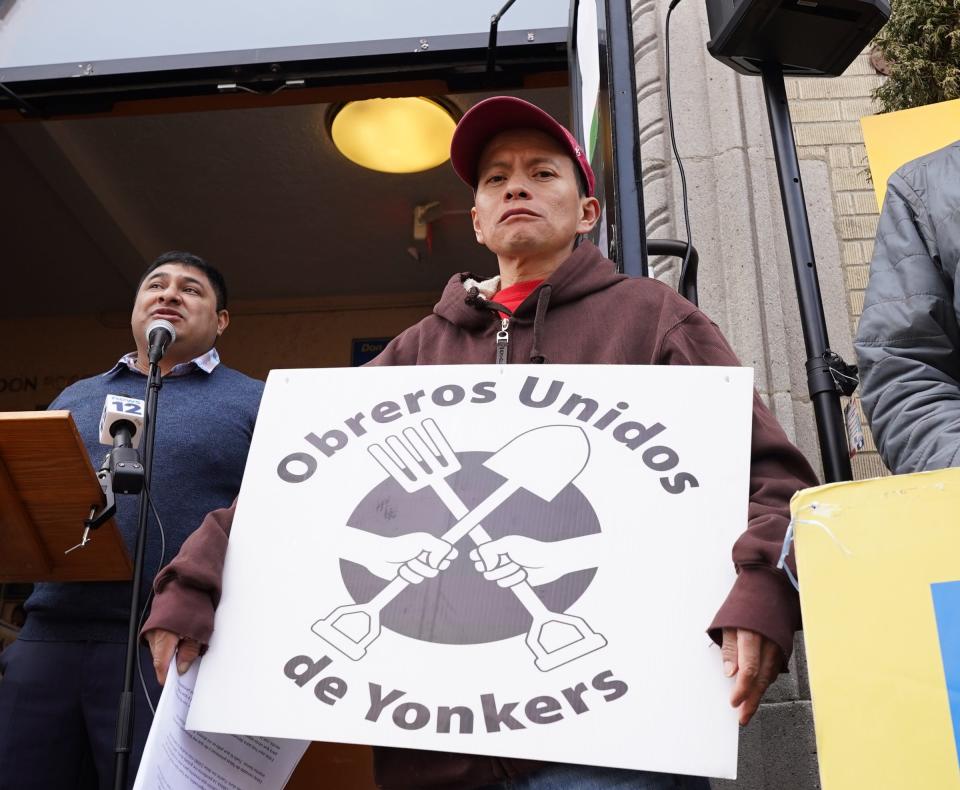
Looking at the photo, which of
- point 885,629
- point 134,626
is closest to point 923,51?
point 885,629

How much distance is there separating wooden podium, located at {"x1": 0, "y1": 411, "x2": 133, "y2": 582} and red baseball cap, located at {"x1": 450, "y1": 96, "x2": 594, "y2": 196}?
106cm

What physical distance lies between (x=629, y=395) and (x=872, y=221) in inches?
83.2

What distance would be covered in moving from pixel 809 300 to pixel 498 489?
1079 mm

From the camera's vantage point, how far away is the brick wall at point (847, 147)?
11.1 feet

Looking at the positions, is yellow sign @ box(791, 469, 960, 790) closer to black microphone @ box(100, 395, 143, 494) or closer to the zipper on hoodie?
the zipper on hoodie

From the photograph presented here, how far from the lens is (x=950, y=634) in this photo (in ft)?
3.56

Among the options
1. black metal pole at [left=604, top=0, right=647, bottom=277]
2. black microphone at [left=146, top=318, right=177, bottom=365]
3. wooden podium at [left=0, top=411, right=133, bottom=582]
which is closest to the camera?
wooden podium at [left=0, top=411, right=133, bottom=582]

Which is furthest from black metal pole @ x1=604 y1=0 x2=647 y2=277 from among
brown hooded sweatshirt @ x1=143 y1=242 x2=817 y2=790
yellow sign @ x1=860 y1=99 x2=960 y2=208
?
yellow sign @ x1=860 y1=99 x2=960 y2=208

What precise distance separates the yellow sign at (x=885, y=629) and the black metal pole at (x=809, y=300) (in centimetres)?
106

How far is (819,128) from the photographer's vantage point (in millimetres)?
3609

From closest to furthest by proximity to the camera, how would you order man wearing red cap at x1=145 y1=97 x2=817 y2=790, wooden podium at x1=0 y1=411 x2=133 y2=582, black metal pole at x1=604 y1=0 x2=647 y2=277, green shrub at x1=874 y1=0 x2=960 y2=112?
man wearing red cap at x1=145 y1=97 x2=817 y2=790 < wooden podium at x1=0 y1=411 x2=133 y2=582 < black metal pole at x1=604 y1=0 x2=647 y2=277 < green shrub at x1=874 y1=0 x2=960 y2=112

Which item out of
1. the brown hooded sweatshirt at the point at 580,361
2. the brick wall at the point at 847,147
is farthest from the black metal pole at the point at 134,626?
the brick wall at the point at 847,147

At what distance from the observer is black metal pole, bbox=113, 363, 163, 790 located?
205 centimetres

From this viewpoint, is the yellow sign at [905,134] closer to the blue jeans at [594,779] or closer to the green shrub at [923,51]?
the green shrub at [923,51]
